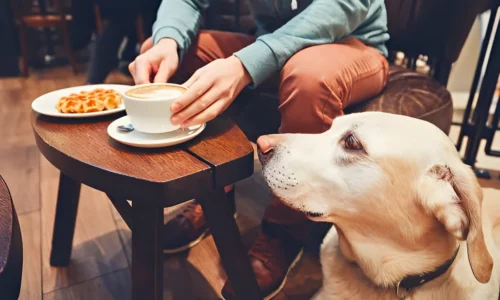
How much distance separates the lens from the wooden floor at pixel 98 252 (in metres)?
1.12

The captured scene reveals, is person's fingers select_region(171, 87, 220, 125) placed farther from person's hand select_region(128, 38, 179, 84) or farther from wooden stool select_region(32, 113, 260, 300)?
person's hand select_region(128, 38, 179, 84)

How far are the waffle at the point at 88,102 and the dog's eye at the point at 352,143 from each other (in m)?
0.50

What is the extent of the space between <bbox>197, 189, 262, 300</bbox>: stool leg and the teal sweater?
273 millimetres

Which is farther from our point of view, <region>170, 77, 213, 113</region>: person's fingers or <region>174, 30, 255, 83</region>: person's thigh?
<region>174, 30, 255, 83</region>: person's thigh

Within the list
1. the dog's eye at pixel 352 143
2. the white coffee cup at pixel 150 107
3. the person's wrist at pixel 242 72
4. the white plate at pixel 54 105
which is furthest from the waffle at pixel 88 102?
the dog's eye at pixel 352 143

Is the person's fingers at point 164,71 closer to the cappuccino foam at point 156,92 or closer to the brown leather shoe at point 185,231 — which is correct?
the cappuccino foam at point 156,92

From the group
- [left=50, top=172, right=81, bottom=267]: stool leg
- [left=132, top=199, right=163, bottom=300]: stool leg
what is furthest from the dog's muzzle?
[left=50, top=172, right=81, bottom=267]: stool leg

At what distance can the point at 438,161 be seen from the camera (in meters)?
0.71

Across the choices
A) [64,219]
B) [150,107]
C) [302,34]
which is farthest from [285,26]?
[64,219]

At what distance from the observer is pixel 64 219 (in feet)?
3.75

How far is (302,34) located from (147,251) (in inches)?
22.8

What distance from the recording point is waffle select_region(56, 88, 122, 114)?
0.87m

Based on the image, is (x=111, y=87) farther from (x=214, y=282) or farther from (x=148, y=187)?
(x=214, y=282)

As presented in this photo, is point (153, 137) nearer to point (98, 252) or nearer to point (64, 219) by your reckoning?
point (64, 219)
